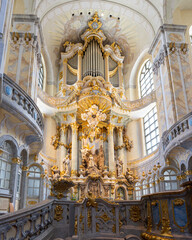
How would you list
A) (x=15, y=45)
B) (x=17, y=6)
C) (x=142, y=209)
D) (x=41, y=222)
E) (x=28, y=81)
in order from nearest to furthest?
(x=41, y=222) → (x=142, y=209) → (x=28, y=81) → (x=15, y=45) → (x=17, y=6)

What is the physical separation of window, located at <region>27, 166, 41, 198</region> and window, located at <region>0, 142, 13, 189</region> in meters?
5.19

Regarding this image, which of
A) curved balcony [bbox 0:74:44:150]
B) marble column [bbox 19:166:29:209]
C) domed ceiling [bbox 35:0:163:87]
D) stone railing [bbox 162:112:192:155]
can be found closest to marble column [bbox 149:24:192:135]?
domed ceiling [bbox 35:0:163:87]

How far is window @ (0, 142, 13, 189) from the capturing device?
31.3 feet

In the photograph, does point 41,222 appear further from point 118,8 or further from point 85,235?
point 118,8

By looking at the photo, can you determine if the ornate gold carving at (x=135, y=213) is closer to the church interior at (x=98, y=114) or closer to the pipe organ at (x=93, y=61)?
the church interior at (x=98, y=114)

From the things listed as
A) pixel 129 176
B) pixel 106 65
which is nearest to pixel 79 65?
pixel 106 65

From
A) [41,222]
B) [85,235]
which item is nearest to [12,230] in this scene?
[41,222]

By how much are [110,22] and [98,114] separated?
860 cm

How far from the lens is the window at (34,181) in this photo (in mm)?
15086

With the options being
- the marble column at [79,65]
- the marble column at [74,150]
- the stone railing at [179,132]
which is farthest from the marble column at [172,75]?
the marble column at [74,150]

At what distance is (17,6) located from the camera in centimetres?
1580

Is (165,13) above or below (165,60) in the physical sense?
above

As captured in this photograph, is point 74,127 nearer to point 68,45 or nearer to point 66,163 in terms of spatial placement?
point 66,163

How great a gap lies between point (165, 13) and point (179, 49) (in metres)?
3.20
